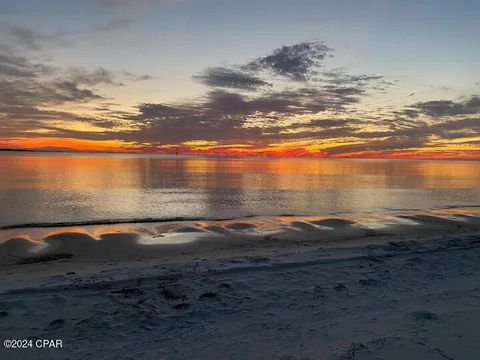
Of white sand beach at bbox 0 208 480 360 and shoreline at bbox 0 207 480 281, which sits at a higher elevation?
white sand beach at bbox 0 208 480 360

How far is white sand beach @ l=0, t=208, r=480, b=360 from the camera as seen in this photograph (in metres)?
4.98

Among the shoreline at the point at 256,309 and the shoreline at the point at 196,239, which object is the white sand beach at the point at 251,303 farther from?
Answer: the shoreline at the point at 196,239

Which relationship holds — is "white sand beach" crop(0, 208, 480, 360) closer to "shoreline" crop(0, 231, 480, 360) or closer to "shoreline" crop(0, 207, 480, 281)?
"shoreline" crop(0, 231, 480, 360)

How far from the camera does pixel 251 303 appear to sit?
6340 mm

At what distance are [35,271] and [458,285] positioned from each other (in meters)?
9.46

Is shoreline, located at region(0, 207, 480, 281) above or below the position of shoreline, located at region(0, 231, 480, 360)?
below

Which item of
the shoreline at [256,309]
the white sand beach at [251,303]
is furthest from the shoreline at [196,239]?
the shoreline at [256,309]

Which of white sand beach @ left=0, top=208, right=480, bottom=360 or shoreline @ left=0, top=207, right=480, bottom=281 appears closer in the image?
white sand beach @ left=0, top=208, right=480, bottom=360

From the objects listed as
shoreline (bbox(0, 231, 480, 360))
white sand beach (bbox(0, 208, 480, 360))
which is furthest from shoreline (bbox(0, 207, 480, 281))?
shoreline (bbox(0, 231, 480, 360))

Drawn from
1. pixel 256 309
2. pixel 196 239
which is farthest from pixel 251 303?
pixel 196 239

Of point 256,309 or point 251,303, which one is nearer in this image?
point 256,309

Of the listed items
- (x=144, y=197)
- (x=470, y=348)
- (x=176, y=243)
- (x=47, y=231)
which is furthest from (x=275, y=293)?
(x=144, y=197)

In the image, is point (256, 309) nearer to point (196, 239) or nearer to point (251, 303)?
point (251, 303)

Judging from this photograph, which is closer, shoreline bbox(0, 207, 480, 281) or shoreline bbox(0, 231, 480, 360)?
shoreline bbox(0, 231, 480, 360)
